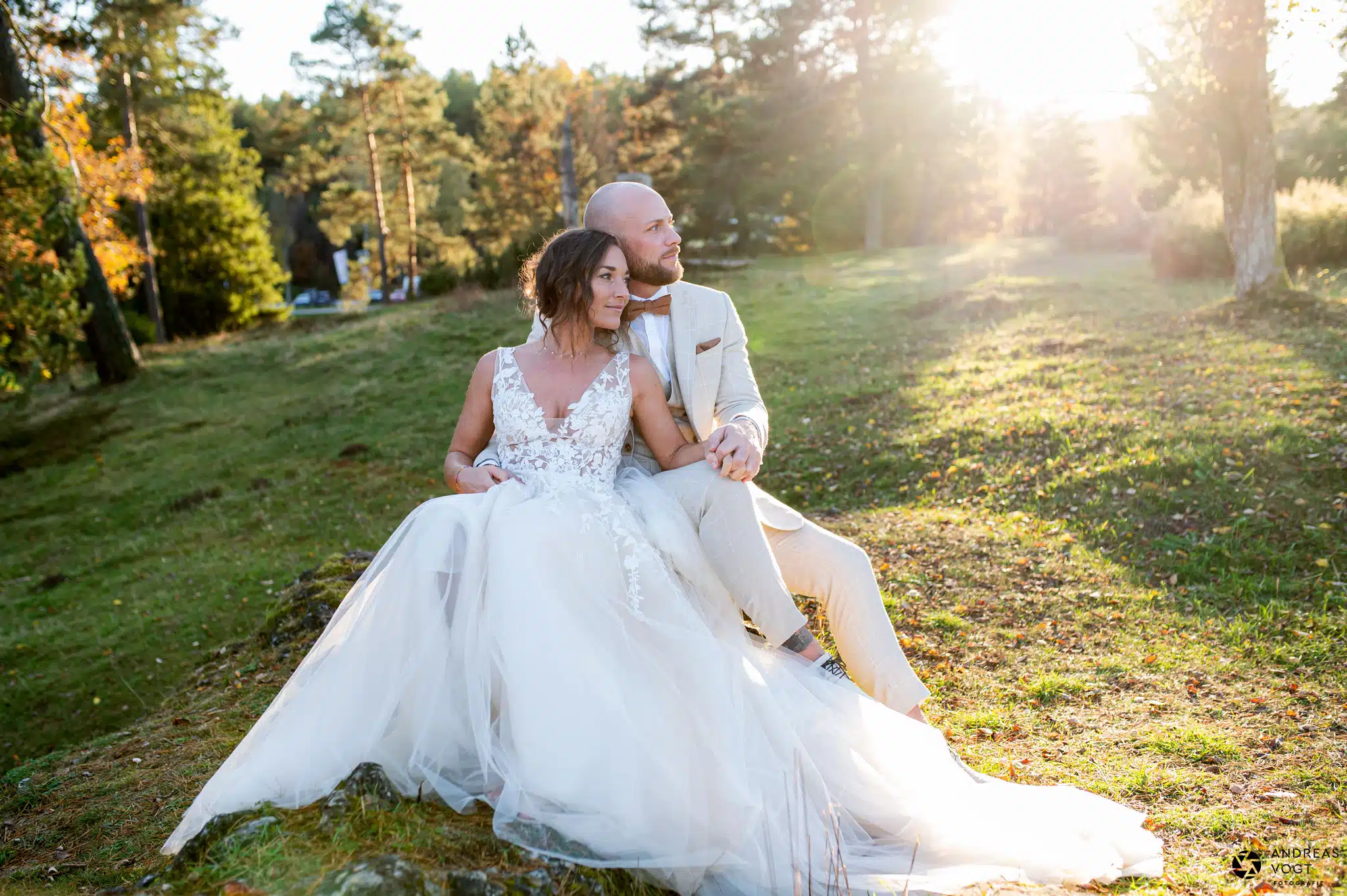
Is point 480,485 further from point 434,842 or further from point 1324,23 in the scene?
point 1324,23

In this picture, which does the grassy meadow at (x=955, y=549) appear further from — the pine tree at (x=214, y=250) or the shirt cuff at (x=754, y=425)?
the pine tree at (x=214, y=250)

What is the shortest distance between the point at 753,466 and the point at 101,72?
2457cm

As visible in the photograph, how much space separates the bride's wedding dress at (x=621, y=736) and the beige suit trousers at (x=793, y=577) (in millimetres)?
168

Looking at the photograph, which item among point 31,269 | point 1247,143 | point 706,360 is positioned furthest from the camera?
point 31,269

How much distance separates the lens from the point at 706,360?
4.36m

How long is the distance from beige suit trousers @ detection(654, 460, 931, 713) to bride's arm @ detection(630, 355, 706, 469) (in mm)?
214

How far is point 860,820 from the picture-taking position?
3102 millimetres

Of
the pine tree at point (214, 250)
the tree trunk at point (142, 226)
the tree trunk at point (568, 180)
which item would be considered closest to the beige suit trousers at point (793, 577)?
the tree trunk at point (568, 180)

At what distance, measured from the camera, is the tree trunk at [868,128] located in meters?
31.5

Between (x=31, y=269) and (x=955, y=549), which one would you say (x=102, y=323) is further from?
(x=955, y=549)

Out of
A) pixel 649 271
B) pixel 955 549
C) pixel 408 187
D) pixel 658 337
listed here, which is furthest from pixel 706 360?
pixel 408 187

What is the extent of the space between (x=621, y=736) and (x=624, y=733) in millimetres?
11

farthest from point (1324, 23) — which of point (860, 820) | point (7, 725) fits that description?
point (7, 725)

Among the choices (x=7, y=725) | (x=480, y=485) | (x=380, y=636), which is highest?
(x=480, y=485)
